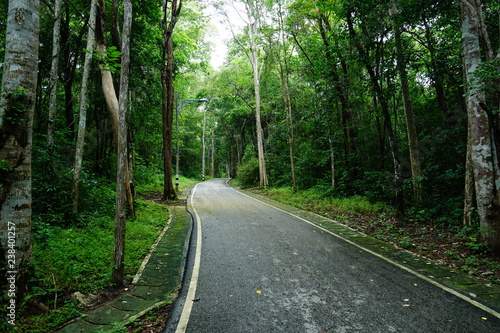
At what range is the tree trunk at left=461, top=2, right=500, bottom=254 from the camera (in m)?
5.38

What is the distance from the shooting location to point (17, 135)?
338cm

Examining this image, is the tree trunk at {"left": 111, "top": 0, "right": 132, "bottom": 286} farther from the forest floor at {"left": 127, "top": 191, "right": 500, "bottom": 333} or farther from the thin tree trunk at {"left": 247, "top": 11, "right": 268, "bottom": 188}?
the thin tree trunk at {"left": 247, "top": 11, "right": 268, "bottom": 188}

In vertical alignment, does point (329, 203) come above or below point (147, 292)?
above

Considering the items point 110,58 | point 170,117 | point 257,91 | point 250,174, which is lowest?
point 250,174

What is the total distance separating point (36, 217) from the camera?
6.11 m

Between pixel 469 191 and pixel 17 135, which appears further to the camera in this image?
pixel 469 191

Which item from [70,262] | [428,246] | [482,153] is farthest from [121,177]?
[482,153]

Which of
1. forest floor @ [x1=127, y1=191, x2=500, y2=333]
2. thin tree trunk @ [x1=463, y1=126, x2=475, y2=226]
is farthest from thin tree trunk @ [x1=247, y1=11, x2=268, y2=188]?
thin tree trunk @ [x1=463, y1=126, x2=475, y2=226]

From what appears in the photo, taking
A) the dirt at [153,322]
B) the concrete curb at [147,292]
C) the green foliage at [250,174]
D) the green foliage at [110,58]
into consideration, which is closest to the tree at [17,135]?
the green foliage at [110,58]

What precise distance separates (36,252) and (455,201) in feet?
36.4

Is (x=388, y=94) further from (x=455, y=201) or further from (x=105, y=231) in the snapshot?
(x=105, y=231)

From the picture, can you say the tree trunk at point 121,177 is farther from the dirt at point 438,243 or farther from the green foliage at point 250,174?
the green foliage at point 250,174

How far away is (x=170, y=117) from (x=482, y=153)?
45.5 ft

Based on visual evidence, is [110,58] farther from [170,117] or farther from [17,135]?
[170,117]
